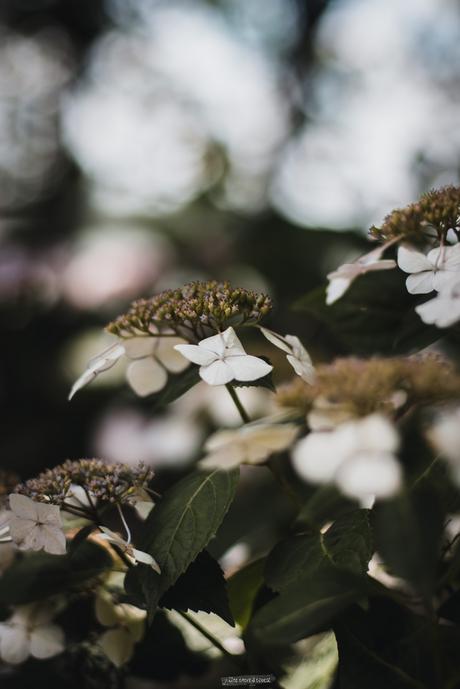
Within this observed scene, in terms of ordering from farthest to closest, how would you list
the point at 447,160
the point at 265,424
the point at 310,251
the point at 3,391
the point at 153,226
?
the point at 153,226, the point at 3,391, the point at 310,251, the point at 447,160, the point at 265,424

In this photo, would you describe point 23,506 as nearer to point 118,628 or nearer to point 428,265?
point 118,628

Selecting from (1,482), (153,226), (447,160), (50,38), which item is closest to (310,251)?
(447,160)

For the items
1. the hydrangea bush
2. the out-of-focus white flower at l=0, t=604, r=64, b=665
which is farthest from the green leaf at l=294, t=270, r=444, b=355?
the out-of-focus white flower at l=0, t=604, r=64, b=665

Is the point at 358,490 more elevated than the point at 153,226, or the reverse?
the point at 358,490

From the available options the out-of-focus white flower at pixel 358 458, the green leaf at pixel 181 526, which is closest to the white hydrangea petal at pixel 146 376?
the green leaf at pixel 181 526

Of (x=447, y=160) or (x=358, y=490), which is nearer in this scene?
(x=358, y=490)

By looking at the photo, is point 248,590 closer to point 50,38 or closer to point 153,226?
point 153,226
